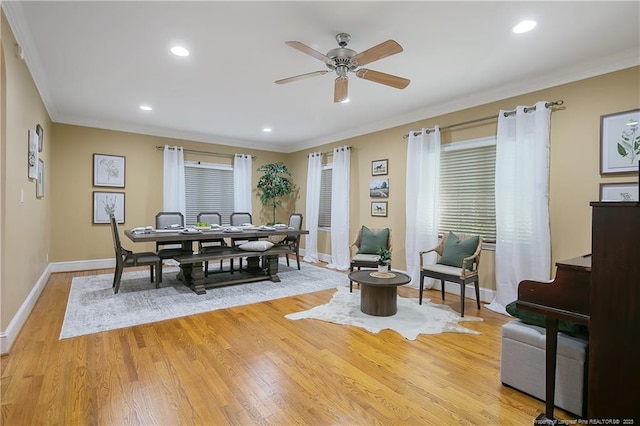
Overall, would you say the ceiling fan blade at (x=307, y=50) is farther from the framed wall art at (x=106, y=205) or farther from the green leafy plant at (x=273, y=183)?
the framed wall art at (x=106, y=205)

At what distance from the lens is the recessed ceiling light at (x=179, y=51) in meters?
2.88

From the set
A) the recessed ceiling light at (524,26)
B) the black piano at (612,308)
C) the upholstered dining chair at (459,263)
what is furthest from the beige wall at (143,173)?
the black piano at (612,308)

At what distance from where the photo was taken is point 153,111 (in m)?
4.89

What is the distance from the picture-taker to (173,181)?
6.11 metres

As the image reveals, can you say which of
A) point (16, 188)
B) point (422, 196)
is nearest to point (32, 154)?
point (16, 188)

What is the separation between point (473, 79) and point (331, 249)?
3.92 m

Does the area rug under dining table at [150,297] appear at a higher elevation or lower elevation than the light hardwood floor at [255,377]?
higher

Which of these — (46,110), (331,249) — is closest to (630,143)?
(331,249)

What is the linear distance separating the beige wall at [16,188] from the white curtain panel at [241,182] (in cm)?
356

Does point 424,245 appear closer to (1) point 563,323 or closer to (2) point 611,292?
(1) point 563,323

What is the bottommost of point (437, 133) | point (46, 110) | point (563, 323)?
point (563, 323)

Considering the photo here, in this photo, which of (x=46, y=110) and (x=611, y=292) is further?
(x=46, y=110)

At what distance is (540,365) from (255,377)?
1823 mm

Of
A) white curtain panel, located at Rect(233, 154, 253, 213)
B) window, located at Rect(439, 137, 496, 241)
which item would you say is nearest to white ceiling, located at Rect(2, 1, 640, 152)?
window, located at Rect(439, 137, 496, 241)
